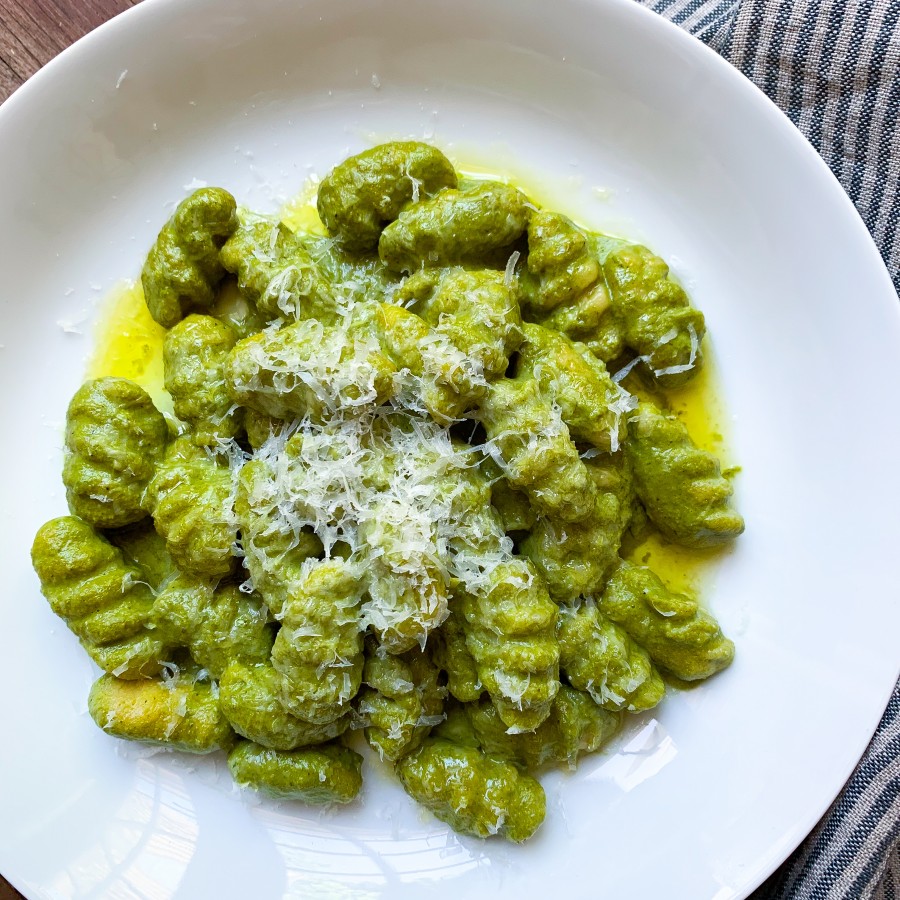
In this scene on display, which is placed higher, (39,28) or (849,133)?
(39,28)

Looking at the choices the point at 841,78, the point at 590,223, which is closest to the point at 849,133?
the point at 841,78

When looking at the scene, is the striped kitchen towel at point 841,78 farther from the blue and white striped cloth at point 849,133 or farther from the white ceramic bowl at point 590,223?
the white ceramic bowl at point 590,223

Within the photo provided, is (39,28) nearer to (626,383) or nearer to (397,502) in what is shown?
(397,502)

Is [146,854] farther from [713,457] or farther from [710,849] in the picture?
[713,457]

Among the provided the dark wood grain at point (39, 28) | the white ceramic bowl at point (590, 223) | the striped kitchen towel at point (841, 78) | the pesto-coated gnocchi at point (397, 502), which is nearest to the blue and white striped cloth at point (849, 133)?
the striped kitchen towel at point (841, 78)

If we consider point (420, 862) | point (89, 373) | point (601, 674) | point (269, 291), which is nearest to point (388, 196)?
point (269, 291)

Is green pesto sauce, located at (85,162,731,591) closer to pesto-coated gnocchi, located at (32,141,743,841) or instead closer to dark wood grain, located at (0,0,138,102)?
pesto-coated gnocchi, located at (32,141,743,841)
